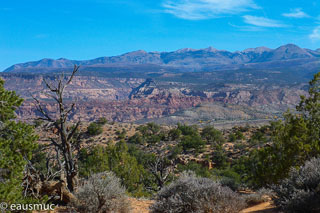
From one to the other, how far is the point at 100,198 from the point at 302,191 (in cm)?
486

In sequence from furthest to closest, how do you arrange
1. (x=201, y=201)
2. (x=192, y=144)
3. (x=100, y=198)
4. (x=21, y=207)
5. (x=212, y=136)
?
1. (x=212, y=136)
2. (x=192, y=144)
3. (x=100, y=198)
4. (x=201, y=201)
5. (x=21, y=207)

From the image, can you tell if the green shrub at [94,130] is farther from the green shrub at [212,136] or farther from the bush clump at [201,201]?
the bush clump at [201,201]

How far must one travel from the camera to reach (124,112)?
13400cm

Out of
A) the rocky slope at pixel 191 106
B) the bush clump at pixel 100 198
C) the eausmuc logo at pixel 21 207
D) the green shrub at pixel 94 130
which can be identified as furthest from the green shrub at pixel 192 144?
the rocky slope at pixel 191 106

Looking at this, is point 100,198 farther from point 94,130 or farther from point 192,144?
point 94,130

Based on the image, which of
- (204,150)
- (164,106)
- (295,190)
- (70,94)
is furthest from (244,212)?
(70,94)

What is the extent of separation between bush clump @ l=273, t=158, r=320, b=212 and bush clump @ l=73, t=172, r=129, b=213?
13.2 feet

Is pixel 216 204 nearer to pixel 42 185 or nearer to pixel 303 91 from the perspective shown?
pixel 42 185

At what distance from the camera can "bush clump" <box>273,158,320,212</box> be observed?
6250 millimetres

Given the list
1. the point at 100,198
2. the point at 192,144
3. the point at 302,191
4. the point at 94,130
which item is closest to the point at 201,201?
the point at 302,191

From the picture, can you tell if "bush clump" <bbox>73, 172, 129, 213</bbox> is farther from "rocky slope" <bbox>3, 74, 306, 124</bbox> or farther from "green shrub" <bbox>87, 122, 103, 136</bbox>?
"rocky slope" <bbox>3, 74, 306, 124</bbox>

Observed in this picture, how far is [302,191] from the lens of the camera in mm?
6477

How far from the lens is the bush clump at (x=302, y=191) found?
625 cm

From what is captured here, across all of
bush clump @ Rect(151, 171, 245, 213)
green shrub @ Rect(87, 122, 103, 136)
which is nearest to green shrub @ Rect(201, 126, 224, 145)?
green shrub @ Rect(87, 122, 103, 136)
